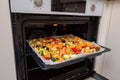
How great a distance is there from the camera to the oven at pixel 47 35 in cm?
57

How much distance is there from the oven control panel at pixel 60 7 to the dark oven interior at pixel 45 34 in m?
0.04

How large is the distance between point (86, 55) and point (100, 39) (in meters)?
0.31

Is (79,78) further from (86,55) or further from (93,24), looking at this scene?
(93,24)

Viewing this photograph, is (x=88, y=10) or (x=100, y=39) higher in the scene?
(x=88, y=10)

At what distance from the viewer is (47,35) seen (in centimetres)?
91

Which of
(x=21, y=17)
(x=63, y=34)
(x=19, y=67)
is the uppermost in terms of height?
(x=21, y=17)

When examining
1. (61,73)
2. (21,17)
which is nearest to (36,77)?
(61,73)

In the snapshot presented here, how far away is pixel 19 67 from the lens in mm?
592

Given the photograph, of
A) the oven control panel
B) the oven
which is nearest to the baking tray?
the oven
